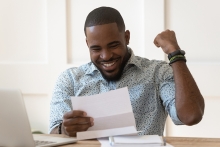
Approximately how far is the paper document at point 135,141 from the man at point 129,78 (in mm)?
251

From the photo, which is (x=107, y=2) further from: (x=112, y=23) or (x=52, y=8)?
(x=112, y=23)

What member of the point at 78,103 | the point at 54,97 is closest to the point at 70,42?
the point at 54,97

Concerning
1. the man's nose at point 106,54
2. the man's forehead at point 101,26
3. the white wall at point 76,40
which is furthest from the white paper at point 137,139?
the white wall at point 76,40

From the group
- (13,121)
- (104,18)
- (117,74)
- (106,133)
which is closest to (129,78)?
(117,74)

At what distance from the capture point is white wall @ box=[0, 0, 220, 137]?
7.25 ft

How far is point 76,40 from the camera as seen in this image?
2.35m

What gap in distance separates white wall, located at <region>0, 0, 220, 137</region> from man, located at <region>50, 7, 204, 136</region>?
2.04ft

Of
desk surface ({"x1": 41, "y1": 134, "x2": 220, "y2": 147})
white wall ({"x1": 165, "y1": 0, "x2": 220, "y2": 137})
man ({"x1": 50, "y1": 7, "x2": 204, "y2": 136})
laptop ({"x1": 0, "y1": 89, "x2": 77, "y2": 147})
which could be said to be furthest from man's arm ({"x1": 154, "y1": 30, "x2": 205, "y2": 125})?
white wall ({"x1": 165, "y1": 0, "x2": 220, "y2": 137})

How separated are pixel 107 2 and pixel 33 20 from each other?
49 centimetres

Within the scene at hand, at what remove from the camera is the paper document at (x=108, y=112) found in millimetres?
1243

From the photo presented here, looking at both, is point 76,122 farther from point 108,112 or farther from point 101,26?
point 101,26

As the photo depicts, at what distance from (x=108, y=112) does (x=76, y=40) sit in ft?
3.78

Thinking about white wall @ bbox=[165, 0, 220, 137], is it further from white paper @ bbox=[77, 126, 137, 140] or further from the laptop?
the laptop

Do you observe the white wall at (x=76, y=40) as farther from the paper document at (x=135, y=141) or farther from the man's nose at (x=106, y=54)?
the paper document at (x=135, y=141)
